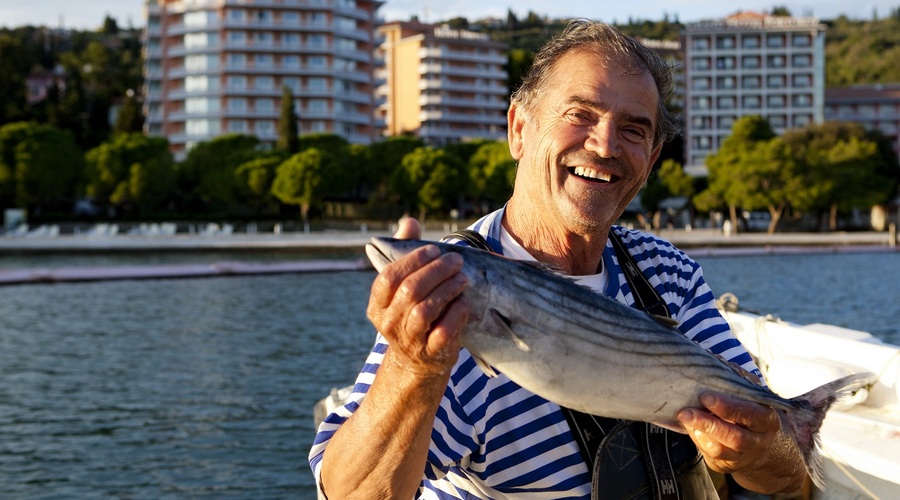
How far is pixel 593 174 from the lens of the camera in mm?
2939

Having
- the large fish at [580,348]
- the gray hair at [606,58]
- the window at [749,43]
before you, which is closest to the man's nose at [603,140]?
the gray hair at [606,58]

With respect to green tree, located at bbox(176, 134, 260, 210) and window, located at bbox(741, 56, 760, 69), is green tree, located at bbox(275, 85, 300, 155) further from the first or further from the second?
window, located at bbox(741, 56, 760, 69)

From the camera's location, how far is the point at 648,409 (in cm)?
256

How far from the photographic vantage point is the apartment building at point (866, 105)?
127m

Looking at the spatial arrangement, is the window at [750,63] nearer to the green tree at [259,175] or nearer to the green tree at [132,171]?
the green tree at [259,175]

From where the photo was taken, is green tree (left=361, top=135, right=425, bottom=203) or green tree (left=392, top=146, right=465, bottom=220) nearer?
green tree (left=392, top=146, right=465, bottom=220)

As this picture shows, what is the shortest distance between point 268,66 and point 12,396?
316 feet

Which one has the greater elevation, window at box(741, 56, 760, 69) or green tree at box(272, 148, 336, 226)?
window at box(741, 56, 760, 69)

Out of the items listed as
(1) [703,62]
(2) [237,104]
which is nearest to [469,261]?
(2) [237,104]

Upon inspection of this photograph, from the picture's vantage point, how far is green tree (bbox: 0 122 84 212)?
6919 cm

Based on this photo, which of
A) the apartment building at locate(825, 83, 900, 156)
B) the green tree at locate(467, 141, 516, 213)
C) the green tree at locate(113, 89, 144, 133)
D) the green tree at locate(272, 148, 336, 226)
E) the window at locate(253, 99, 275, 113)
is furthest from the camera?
the apartment building at locate(825, 83, 900, 156)

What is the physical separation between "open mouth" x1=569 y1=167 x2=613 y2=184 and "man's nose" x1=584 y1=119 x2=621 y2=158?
5 centimetres

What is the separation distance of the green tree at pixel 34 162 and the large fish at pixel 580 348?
72.5m

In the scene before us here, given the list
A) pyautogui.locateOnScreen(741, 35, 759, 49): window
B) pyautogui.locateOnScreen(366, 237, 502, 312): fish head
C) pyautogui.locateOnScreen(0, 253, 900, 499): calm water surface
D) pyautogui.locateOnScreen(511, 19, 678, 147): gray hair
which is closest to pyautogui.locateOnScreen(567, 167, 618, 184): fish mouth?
pyautogui.locateOnScreen(511, 19, 678, 147): gray hair
